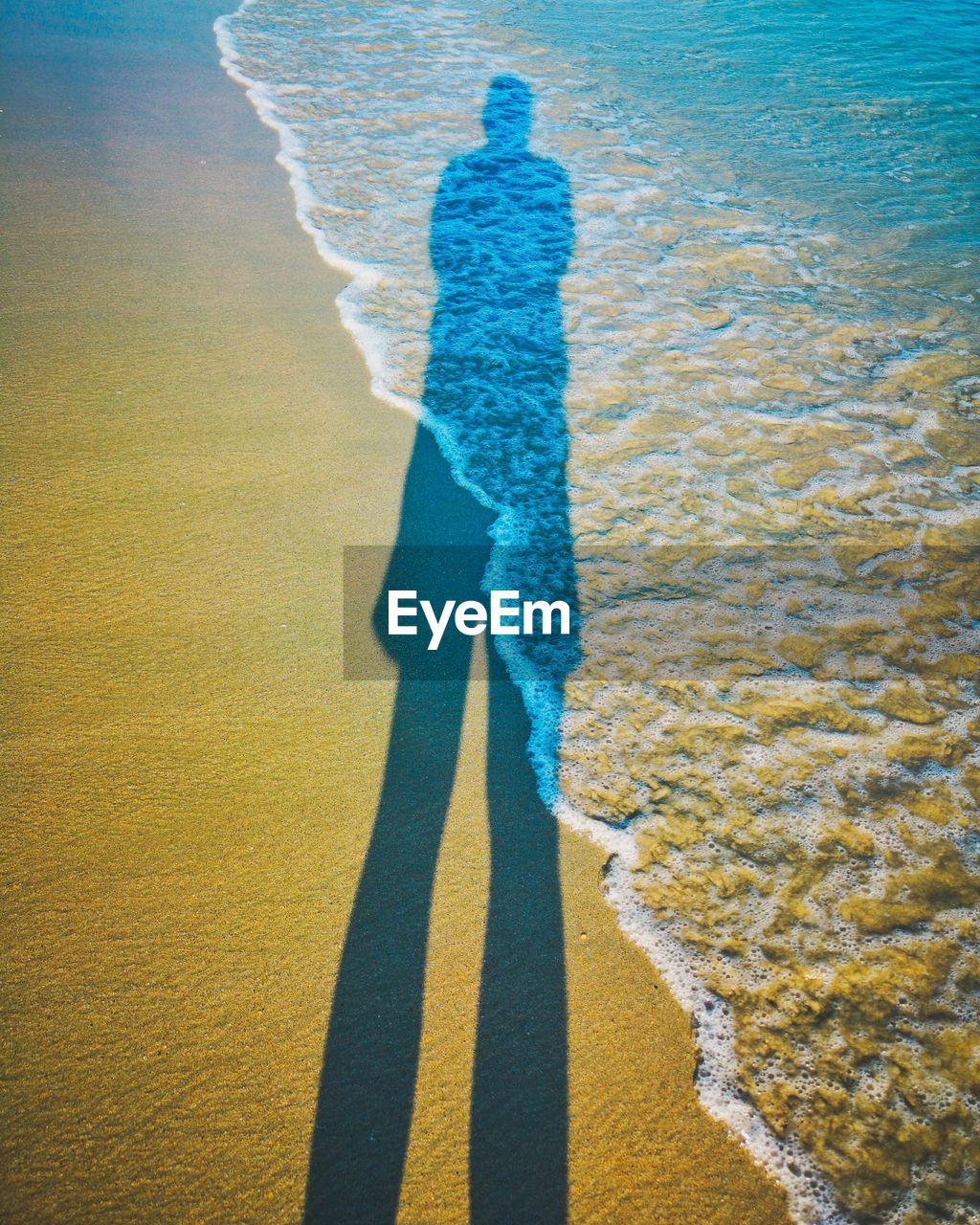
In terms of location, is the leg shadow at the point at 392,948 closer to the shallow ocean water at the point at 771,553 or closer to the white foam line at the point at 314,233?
the shallow ocean water at the point at 771,553

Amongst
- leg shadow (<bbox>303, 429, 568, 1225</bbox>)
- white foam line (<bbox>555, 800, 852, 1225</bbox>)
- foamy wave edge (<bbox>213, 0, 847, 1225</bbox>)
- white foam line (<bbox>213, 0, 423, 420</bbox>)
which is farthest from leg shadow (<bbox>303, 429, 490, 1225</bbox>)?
white foam line (<bbox>213, 0, 423, 420</bbox>)

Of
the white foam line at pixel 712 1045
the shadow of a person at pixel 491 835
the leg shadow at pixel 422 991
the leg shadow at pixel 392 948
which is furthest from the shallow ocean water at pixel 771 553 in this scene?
the leg shadow at pixel 392 948

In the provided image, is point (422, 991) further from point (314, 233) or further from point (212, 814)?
point (314, 233)

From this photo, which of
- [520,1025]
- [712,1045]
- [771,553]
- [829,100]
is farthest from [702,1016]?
[829,100]

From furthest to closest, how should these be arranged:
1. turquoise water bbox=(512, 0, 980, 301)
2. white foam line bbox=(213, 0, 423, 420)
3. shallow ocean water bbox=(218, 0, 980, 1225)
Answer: turquoise water bbox=(512, 0, 980, 301)
white foam line bbox=(213, 0, 423, 420)
shallow ocean water bbox=(218, 0, 980, 1225)

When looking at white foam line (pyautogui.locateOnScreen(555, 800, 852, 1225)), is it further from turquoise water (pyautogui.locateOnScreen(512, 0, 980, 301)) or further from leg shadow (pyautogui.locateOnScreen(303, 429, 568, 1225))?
turquoise water (pyautogui.locateOnScreen(512, 0, 980, 301))
